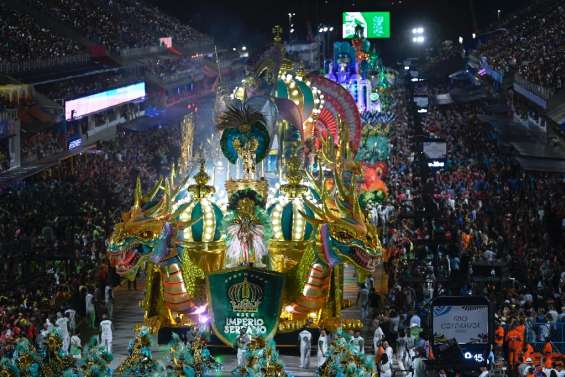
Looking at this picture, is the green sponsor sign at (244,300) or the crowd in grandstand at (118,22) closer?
the green sponsor sign at (244,300)

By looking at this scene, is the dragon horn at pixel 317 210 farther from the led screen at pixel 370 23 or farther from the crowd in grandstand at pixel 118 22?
the led screen at pixel 370 23

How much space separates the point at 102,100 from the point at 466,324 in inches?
1321

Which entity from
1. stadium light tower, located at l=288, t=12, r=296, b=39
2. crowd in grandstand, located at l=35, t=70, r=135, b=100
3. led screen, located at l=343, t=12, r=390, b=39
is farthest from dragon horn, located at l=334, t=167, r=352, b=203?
led screen, located at l=343, t=12, r=390, b=39

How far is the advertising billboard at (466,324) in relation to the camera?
18750mm

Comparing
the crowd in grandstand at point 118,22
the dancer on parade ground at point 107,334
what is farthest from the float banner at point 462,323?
the crowd in grandstand at point 118,22

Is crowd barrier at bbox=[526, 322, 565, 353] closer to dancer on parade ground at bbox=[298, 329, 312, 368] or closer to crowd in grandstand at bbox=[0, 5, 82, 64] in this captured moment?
dancer on parade ground at bbox=[298, 329, 312, 368]

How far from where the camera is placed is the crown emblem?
20.5 m

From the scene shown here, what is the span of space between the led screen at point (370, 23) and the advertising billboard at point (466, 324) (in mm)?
76888

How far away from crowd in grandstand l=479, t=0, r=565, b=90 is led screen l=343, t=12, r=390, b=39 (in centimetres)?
1688

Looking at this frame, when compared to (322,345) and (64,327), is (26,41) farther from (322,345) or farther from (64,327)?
(322,345)

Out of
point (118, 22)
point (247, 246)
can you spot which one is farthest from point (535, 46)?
point (247, 246)

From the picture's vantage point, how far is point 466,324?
18891 mm

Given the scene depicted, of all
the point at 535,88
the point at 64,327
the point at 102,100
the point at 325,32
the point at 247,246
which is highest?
the point at 325,32

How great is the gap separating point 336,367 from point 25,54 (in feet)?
109
